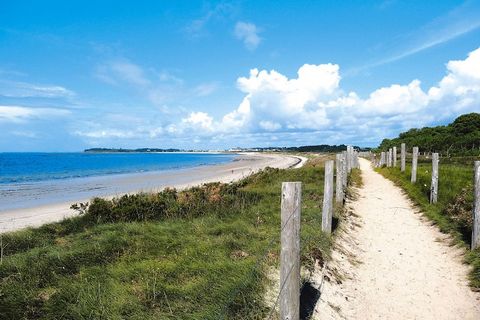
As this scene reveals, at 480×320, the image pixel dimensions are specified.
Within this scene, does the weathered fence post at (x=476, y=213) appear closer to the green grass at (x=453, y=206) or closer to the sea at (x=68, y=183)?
the green grass at (x=453, y=206)

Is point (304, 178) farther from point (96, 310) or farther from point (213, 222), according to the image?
point (96, 310)

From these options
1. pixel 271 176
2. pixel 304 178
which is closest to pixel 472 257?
pixel 304 178

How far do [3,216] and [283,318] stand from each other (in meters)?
17.8

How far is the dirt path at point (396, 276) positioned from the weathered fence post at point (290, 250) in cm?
127

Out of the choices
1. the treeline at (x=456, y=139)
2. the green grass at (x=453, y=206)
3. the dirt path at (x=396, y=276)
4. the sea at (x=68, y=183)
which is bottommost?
the sea at (x=68, y=183)

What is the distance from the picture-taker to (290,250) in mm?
4672

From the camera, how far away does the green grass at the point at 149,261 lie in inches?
200

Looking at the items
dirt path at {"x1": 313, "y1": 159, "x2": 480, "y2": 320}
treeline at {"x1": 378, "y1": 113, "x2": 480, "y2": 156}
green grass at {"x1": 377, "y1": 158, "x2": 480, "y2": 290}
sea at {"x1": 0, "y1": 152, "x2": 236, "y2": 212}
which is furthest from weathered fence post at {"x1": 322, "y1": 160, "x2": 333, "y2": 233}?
treeline at {"x1": 378, "y1": 113, "x2": 480, "y2": 156}

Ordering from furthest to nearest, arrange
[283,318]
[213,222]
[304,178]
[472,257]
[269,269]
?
[304,178] → [213,222] → [472,257] → [269,269] → [283,318]

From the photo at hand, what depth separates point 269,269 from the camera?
6.39 metres

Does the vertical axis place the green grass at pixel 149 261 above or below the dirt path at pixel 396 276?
above

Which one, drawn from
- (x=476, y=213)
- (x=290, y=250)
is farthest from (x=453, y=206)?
(x=290, y=250)

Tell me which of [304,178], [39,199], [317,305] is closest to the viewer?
[317,305]

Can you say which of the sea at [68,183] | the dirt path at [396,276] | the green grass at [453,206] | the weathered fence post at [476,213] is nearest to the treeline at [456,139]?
the green grass at [453,206]
